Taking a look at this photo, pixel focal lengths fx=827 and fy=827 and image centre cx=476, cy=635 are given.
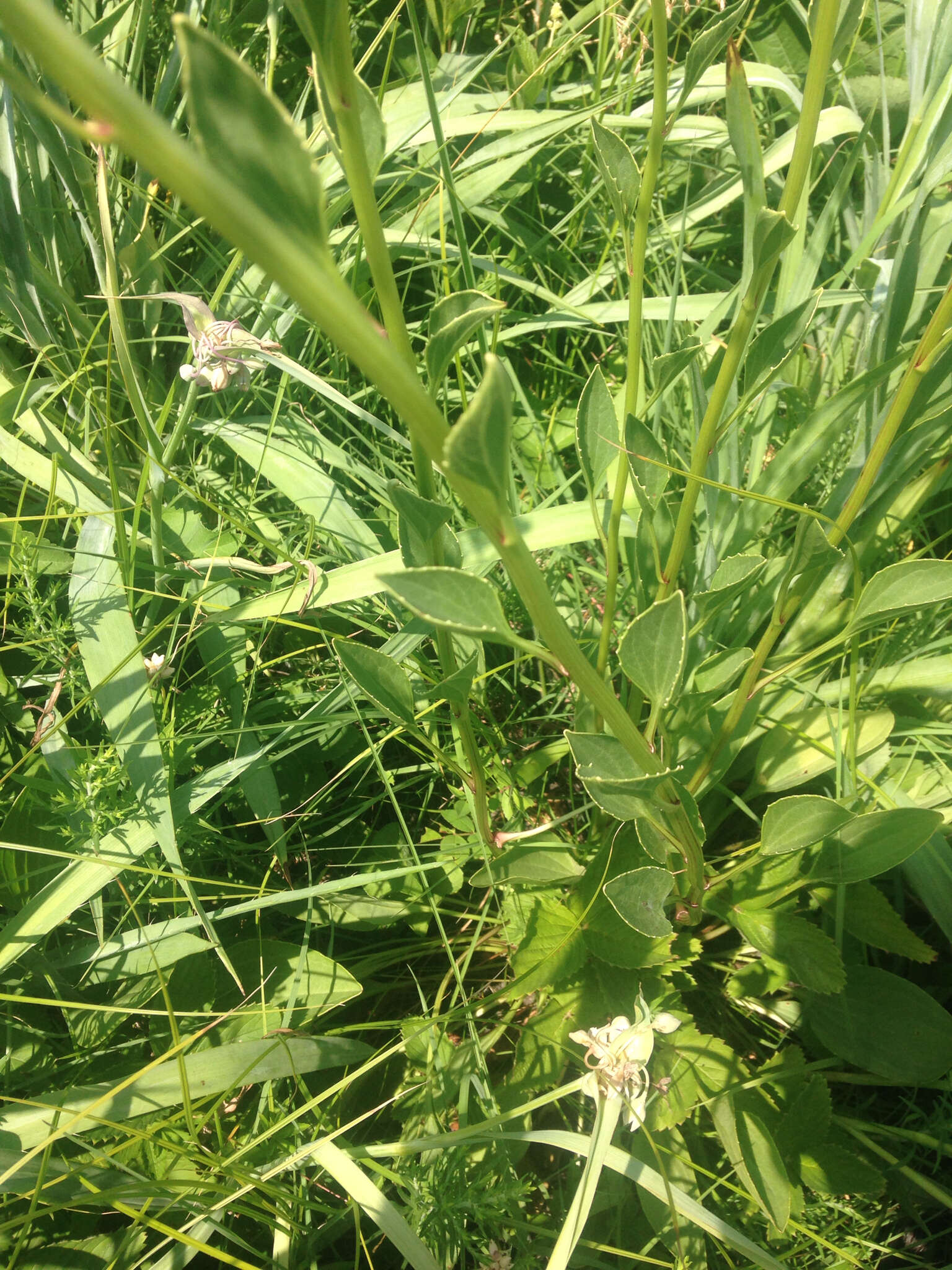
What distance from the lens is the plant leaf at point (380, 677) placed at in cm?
74

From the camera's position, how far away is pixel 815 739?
3.46ft

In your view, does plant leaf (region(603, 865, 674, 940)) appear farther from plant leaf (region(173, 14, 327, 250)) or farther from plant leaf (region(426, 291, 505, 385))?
plant leaf (region(173, 14, 327, 250))

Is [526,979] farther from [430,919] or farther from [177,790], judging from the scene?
[177,790]

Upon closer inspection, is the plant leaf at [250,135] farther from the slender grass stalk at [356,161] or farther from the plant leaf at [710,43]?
the plant leaf at [710,43]

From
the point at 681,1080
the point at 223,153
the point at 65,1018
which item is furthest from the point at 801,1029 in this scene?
the point at 223,153

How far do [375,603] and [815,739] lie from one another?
0.60 metres

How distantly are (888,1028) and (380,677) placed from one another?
77 cm

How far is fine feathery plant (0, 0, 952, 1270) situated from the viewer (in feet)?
2.58

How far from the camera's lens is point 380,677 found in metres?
0.77

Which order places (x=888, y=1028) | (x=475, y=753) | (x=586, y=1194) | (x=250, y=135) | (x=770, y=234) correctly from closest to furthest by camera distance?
(x=250, y=135) < (x=770, y=234) < (x=586, y=1194) < (x=475, y=753) < (x=888, y=1028)

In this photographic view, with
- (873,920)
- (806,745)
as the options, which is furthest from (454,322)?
(873,920)

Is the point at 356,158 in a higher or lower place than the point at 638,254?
higher

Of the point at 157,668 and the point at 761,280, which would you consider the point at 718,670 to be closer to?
the point at 761,280

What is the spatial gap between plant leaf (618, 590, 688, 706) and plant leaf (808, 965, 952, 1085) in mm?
639
